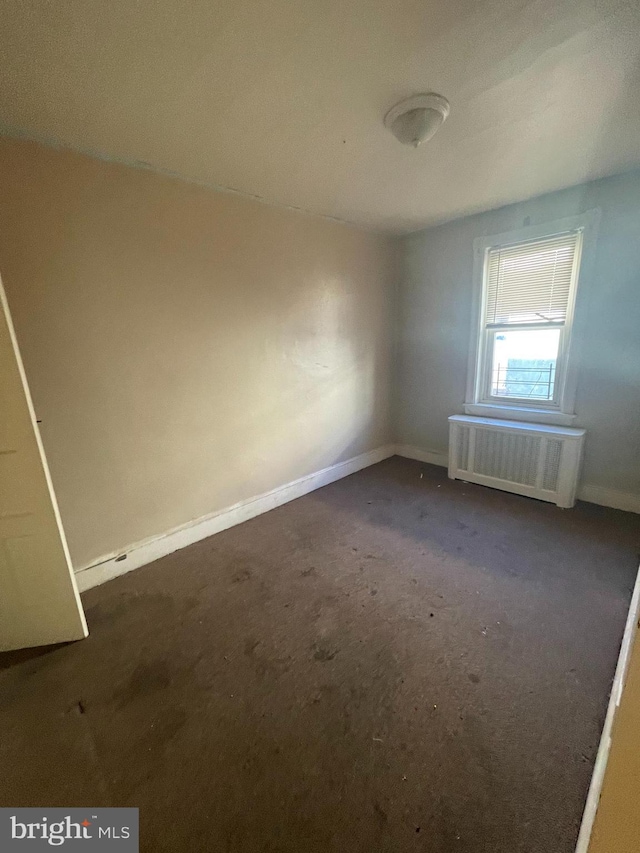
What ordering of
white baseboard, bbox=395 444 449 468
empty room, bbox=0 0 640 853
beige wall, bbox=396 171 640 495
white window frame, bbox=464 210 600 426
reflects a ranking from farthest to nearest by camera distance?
white baseboard, bbox=395 444 449 468 → white window frame, bbox=464 210 600 426 → beige wall, bbox=396 171 640 495 → empty room, bbox=0 0 640 853

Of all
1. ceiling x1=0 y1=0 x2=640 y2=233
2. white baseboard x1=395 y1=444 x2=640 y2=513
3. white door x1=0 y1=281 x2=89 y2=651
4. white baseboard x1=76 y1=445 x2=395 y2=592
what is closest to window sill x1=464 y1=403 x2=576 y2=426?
white baseboard x1=395 y1=444 x2=640 y2=513

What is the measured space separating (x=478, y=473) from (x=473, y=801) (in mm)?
2613

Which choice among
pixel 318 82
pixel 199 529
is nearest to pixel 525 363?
pixel 318 82

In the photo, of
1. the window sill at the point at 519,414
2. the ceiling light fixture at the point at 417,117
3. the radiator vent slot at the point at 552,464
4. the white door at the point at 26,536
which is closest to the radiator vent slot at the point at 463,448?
the window sill at the point at 519,414

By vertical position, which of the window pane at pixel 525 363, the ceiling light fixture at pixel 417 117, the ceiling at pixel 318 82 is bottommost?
the window pane at pixel 525 363

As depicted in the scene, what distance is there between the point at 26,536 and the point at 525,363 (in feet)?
12.4

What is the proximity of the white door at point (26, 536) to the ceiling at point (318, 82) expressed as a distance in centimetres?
96

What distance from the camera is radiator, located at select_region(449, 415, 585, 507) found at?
284 cm

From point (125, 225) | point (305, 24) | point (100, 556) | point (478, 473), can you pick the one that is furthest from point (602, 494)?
point (125, 225)

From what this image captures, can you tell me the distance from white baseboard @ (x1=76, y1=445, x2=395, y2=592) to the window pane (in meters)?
1.69

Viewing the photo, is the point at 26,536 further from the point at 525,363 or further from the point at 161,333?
the point at 525,363

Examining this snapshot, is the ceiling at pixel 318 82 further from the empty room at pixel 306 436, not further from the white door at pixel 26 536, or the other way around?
the white door at pixel 26 536

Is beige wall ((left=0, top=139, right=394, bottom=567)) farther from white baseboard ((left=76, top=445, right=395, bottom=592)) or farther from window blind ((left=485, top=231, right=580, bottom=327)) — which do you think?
window blind ((left=485, top=231, right=580, bottom=327))

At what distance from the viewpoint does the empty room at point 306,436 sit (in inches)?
45.6
